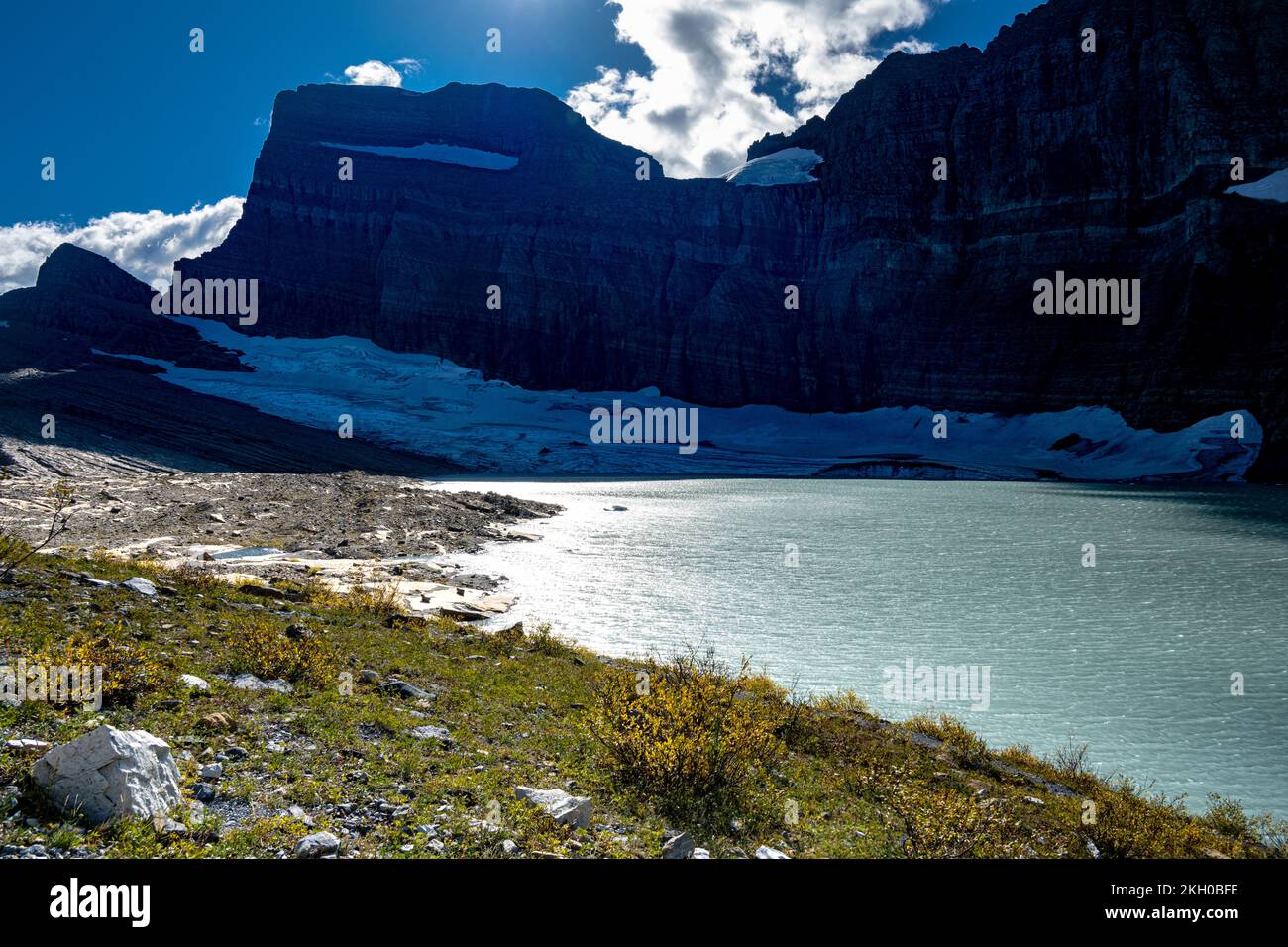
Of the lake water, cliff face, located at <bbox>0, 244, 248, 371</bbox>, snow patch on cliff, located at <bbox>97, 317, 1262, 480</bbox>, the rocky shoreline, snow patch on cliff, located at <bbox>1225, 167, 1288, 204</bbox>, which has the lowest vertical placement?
the lake water

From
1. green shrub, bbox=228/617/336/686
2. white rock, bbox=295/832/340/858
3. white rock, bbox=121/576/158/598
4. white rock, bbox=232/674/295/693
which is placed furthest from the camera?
white rock, bbox=121/576/158/598

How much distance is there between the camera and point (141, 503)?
3753cm

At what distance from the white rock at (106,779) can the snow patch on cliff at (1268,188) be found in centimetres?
15427

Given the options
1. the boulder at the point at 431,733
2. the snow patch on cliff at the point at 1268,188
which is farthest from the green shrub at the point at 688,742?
the snow patch on cliff at the point at 1268,188

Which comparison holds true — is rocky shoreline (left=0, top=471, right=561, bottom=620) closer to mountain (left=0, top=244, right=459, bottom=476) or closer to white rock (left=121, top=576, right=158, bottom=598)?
white rock (left=121, top=576, right=158, bottom=598)

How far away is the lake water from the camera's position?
14328 mm

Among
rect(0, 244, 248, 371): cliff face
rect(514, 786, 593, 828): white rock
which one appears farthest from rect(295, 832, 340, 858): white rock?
rect(0, 244, 248, 371): cliff face

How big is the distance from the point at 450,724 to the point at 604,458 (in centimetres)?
11272

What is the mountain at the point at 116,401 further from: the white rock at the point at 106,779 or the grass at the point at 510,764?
the white rock at the point at 106,779

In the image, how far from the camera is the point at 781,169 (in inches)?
7431

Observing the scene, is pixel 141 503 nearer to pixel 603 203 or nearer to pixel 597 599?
pixel 597 599

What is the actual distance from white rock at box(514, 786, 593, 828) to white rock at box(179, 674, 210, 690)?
173 inches

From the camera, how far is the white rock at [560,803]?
671 centimetres

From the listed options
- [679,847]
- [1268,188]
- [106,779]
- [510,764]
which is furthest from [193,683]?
[1268,188]
